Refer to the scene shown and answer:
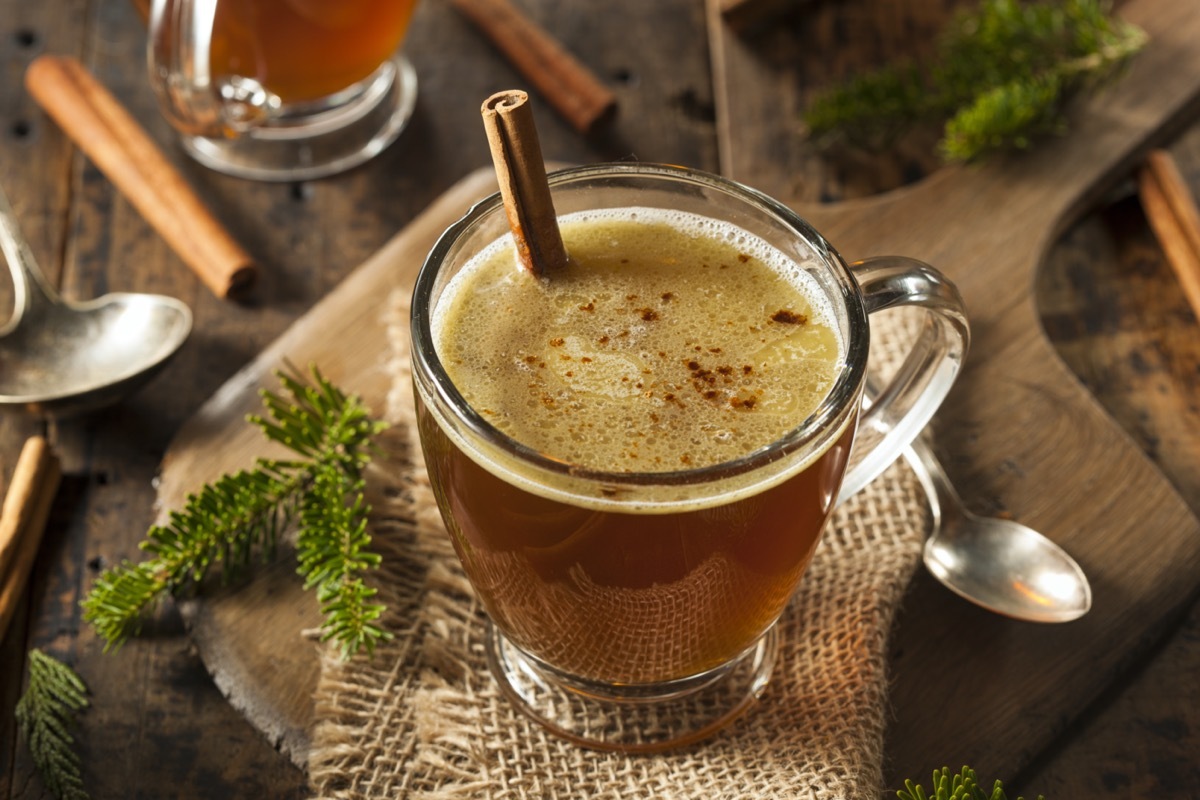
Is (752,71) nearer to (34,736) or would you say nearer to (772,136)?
(772,136)

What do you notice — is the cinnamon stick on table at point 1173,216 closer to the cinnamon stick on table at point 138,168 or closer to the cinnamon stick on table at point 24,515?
the cinnamon stick on table at point 138,168

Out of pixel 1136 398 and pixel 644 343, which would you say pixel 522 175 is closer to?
A: pixel 644 343

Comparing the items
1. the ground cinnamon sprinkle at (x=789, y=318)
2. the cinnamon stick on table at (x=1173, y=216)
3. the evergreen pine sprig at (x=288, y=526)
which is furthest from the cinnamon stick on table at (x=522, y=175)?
the cinnamon stick on table at (x=1173, y=216)

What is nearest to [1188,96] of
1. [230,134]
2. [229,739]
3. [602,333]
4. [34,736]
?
[602,333]

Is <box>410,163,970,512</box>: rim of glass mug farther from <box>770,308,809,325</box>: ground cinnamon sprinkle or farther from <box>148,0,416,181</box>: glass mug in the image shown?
<box>148,0,416,181</box>: glass mug

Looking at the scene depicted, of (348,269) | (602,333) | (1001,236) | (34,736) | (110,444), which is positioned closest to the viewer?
(602,333)

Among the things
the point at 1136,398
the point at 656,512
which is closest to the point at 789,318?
the point at 656,512
